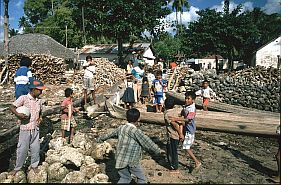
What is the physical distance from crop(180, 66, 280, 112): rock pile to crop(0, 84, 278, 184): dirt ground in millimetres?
5122

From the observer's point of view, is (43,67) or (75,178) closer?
(75,178)

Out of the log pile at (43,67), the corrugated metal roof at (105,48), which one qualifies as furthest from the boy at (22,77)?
the corrugated metal roof at (105,48)

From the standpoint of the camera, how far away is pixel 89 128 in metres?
8.84

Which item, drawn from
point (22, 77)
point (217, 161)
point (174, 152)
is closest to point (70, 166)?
point (174, 152)

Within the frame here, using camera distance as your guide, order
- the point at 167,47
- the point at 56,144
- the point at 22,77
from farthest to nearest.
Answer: the point at 167,47
the point at 22,77
the point at 56,144

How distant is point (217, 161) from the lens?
6109 mm

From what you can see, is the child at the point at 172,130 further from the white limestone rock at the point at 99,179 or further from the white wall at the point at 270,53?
the white wall at the point at 270,53

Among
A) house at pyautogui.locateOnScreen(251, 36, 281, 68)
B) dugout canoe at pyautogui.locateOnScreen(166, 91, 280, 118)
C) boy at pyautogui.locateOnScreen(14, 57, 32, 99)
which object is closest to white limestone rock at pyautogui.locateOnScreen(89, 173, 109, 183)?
boy at pyautogui.locateOnScreen(14, 57, 32, 99)

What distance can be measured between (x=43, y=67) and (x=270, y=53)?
21585 millimetres

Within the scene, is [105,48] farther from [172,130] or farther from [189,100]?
[172,130]

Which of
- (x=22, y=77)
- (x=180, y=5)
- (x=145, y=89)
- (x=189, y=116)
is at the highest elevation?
(x=180, y=5)

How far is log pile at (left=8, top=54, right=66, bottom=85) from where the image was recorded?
18.5m

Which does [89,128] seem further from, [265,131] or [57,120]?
[265,131]

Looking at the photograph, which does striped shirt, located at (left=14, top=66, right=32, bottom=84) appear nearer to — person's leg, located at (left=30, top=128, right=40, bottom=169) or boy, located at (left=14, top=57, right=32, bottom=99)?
boy, located at (left=14, top=57, right=32, bottom=99)
